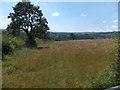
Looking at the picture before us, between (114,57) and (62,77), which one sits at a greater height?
(114,57)

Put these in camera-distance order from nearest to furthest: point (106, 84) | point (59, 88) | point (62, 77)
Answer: point (106, 84) → point (59, 88) → point (62, 77)

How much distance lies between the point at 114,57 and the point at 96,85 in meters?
1.22

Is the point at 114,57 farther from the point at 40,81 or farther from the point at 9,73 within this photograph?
the point at 9,73

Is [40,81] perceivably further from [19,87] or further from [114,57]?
[114,57]

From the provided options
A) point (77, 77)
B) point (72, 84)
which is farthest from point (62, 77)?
point (72, 84)

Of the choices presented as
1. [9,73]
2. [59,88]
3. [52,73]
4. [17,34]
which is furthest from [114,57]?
[17,34]

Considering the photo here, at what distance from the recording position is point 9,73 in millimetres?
13320

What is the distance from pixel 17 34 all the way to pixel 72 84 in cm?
3833

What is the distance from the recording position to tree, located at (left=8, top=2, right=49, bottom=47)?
1879 inches

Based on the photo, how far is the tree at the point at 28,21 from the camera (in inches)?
→ 1879

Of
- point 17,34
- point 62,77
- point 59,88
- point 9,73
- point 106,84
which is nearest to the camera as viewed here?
point 106,84

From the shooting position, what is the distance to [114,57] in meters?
9.67

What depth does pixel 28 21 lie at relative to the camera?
48156mm

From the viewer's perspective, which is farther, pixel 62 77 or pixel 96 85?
pixel 62 77
